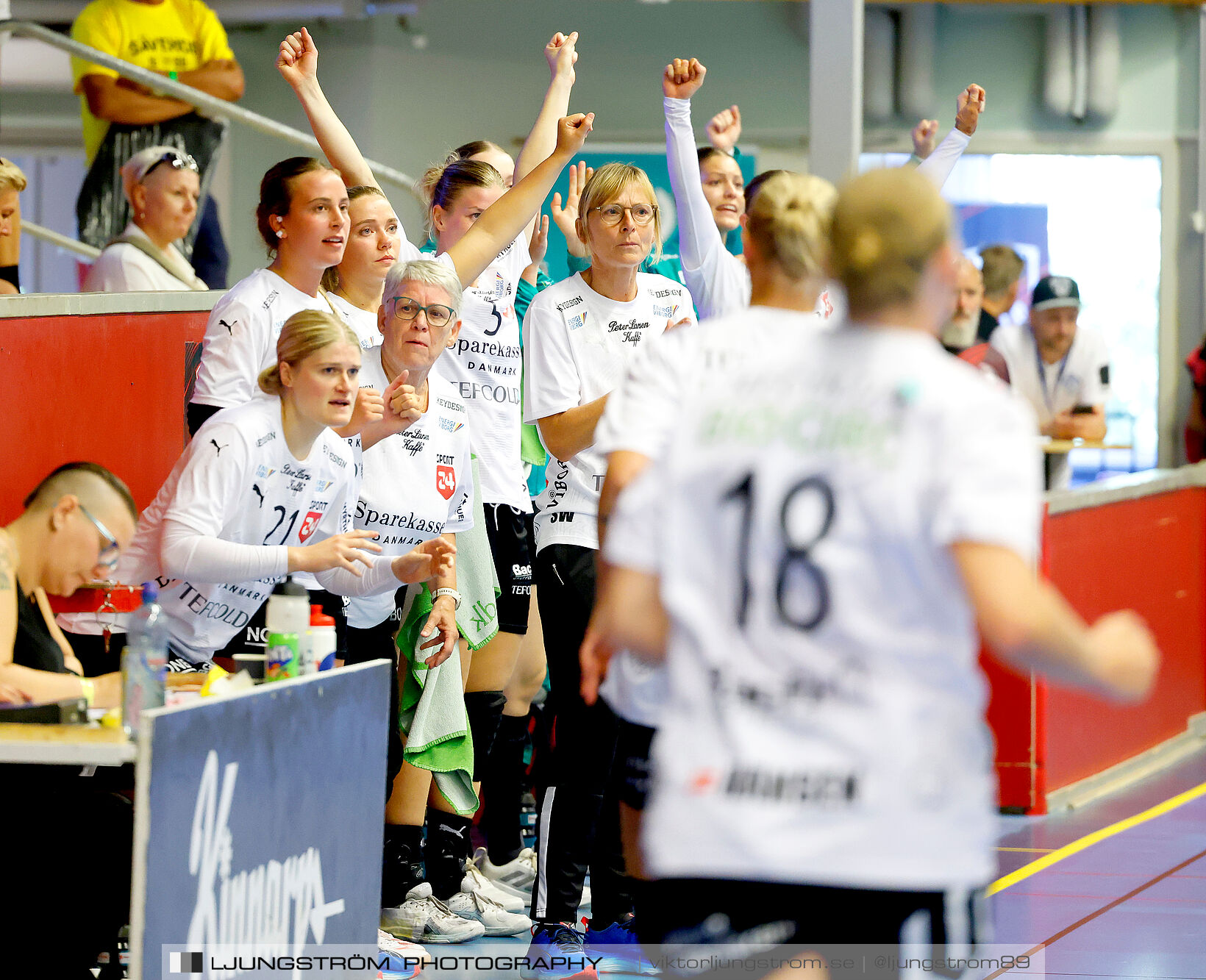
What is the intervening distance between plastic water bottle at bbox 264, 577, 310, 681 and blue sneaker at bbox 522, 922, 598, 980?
101 cm

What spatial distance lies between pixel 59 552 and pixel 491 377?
1782 mm

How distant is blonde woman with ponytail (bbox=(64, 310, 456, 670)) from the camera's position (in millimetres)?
3596

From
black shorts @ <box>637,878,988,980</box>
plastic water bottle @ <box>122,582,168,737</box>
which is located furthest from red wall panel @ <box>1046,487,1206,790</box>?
black shorts @ <box>637,878,988,980</box>

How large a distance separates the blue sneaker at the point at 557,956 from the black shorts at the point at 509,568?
1032mm

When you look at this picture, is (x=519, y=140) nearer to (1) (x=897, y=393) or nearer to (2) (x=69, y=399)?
(2) (x=69, y=399)

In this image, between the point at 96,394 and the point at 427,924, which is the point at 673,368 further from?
the point at 96,394

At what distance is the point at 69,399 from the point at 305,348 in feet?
5.33

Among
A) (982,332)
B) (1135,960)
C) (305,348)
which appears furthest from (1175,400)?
(305,348)

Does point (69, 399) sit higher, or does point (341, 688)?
point (69, 399)

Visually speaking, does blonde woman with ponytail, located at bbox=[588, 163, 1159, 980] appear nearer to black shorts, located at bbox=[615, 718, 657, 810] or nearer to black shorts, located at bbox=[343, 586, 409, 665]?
black shorts, located at bbox=[615, 718, 657, 810]

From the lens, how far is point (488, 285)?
4.80 meters

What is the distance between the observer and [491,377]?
4.77 meters

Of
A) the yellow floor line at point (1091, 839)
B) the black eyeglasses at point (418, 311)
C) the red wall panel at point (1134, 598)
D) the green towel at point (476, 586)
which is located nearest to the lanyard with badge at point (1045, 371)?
the red wall panel at point (1134, 598)

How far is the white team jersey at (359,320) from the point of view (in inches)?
179
